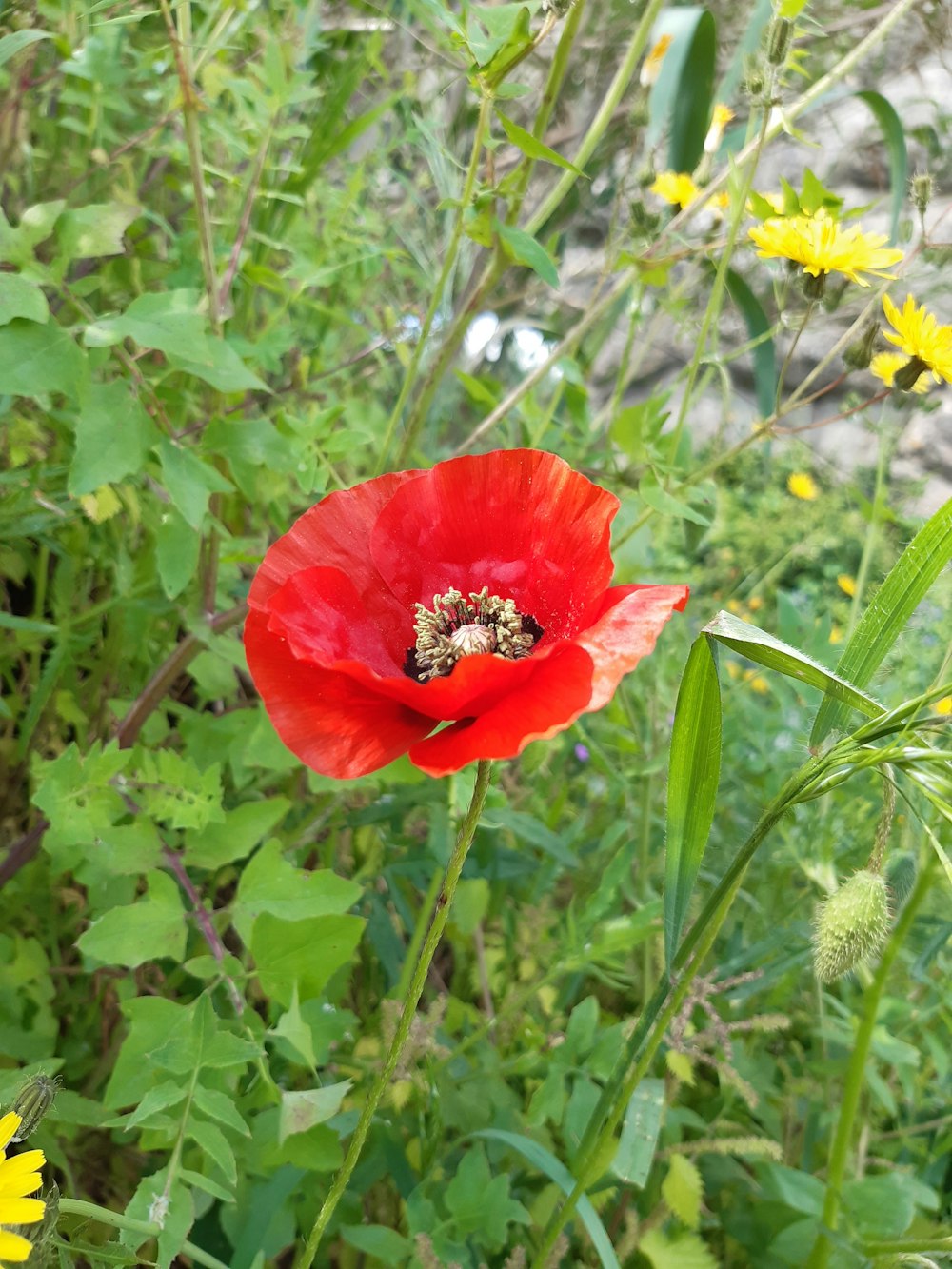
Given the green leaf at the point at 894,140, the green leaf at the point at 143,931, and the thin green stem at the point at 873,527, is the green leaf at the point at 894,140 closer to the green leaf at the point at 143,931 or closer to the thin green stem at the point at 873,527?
the thin green stem at the point at 873,527

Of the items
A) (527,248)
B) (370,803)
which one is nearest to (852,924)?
(527,248)

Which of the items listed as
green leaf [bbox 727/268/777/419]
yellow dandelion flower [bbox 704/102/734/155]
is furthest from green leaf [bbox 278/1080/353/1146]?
yellow dandelion flower [bbox 704/102/734/155]

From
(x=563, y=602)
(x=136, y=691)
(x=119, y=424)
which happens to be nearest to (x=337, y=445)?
(x=119, y=424)

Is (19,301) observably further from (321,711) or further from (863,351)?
(863,351)

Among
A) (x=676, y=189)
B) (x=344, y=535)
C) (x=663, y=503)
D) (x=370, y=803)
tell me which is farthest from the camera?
(x=676, y=189)

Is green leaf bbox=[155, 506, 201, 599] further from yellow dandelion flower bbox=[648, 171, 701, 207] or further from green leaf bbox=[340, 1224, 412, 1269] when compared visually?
yellow dandelion flower bbox=[648, 171, 701, 207]
